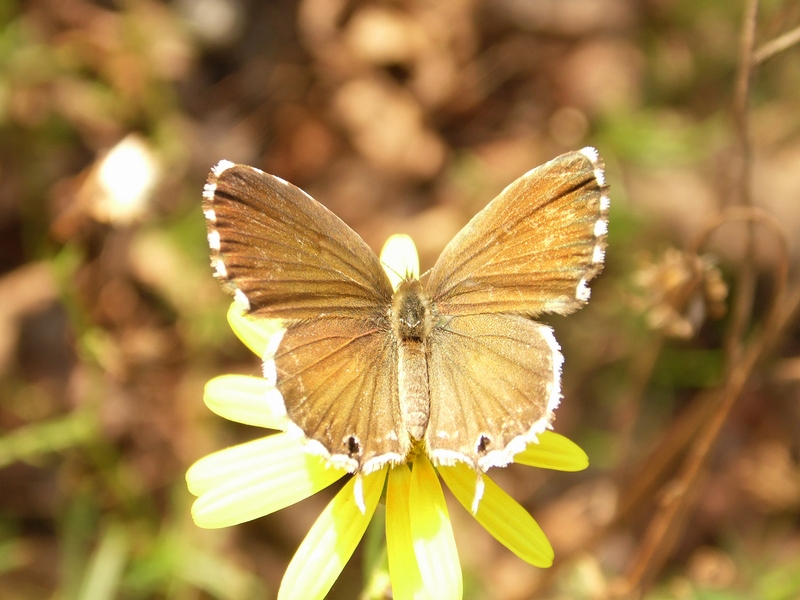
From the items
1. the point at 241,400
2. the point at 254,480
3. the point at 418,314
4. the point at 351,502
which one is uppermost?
the point at 418,314

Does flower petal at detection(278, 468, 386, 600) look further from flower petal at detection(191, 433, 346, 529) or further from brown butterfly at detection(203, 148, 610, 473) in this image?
brown butterfly at detection(203, 148, 610, 473)

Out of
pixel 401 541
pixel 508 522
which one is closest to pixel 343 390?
pixel 401 541

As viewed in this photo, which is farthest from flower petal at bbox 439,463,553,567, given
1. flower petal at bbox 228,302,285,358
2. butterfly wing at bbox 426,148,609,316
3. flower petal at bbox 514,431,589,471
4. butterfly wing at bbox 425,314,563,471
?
flower petal at bbox 228,302,285,358

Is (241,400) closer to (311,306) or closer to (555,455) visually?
(311,306)

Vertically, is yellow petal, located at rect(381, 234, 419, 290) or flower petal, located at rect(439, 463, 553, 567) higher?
yellow petal, located at rect(381, 234, 419, 290)

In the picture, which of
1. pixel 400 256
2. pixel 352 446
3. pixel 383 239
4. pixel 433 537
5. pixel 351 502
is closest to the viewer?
pixel 352 446

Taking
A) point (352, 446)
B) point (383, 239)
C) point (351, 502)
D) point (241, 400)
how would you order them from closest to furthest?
point (352, 446) → point (351, 502) → point (241, 400) → point (383, 239)

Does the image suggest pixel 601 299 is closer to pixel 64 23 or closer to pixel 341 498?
pixel 341 498
